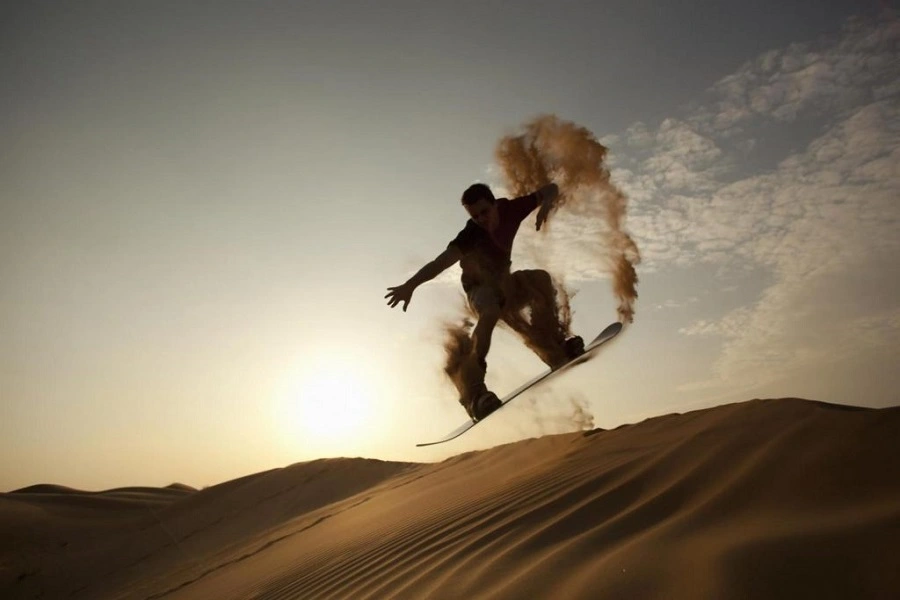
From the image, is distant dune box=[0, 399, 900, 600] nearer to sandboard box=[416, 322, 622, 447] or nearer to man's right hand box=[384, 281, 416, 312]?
sandboard box=[416, 322, 622, 447]

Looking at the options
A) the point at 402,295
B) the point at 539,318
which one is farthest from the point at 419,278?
the point at 539,318

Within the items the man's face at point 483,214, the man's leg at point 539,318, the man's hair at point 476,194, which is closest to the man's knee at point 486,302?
the man's leg at point 539,318

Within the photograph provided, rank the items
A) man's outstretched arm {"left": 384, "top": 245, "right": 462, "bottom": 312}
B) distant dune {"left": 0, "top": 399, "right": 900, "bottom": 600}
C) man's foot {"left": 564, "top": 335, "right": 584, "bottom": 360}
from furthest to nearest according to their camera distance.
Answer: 1. man's foot {"left": 564, "top": 335, "right": 584, "bottom": 360}
2. man's outstretched arm {"left": 384, "top": 245, "right": 462, "bottom": 312}
3. distant dune {"left": 0, "top": 399, "right": 900, "bottom": 600}

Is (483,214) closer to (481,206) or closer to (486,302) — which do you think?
(481,206)

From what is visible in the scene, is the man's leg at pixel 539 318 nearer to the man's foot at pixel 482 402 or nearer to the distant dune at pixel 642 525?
the man's foot at pixel 482 402

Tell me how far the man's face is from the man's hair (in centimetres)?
3

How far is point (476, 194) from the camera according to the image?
5.37 meters

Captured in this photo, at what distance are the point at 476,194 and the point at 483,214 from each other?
214 millimetres

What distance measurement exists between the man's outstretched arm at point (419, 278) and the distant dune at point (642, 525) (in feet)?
5.98

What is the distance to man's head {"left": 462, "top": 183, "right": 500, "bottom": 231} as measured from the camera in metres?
5.34

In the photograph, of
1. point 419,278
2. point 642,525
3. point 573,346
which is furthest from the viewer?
point 573,346

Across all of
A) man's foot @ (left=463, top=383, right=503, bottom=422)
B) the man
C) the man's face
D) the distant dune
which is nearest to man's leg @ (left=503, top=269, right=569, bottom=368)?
the man

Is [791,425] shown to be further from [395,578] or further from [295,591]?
[295,591]

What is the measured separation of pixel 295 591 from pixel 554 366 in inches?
129
